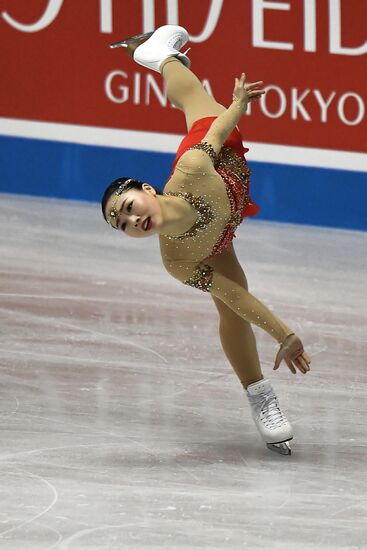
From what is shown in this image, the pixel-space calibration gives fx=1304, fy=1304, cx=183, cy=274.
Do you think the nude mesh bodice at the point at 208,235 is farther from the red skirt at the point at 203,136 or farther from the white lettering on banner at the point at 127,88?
the white lettering on banner at the point at 127,88

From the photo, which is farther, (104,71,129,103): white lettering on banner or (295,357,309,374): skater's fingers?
(104,71,129,103): white lettering on banner

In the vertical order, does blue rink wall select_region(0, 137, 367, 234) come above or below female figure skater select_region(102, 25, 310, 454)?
below

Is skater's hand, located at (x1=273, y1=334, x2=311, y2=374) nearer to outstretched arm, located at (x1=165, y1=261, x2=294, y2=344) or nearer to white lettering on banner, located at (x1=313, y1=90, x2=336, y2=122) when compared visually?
outstretched arm, located at (x1=165, y1=261, x2=294, y2=344)

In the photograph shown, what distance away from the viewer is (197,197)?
149 inches

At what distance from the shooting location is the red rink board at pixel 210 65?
25.7ft

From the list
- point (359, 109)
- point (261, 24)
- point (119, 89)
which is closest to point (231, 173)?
point (359, 109)

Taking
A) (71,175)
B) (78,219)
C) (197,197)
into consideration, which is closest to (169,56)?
(197,197)

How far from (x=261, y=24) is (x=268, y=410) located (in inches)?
172

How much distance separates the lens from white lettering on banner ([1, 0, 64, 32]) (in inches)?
330

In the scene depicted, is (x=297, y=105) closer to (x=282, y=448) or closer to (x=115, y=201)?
(x=282, y=448)

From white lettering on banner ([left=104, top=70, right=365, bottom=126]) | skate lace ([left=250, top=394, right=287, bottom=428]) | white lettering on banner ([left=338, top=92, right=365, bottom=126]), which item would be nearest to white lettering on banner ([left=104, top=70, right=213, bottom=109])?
white lettering on banner ([left=104, top=70, right=365, bottom=126])

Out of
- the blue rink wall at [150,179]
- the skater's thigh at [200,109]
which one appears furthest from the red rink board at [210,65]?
the skater's thigh at [200,109]

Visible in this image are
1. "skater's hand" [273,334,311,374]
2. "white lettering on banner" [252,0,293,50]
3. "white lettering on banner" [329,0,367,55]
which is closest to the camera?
"skater's hand" [273,334,311,374]

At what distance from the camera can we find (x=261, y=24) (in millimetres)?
7953
